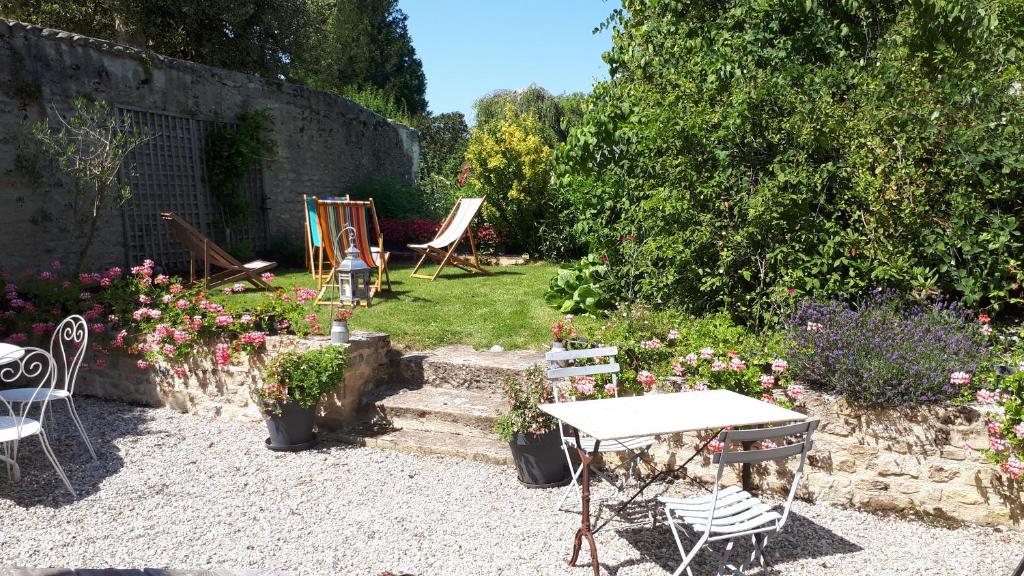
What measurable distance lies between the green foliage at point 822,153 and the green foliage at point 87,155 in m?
4.95

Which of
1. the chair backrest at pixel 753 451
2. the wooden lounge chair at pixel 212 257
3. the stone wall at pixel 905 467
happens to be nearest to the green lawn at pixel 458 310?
the wooden lounge chair at pixel 212 257

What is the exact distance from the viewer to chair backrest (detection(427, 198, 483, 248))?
341 inches

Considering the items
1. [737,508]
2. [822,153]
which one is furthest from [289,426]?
[822,153]

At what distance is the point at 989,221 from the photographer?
4.14m

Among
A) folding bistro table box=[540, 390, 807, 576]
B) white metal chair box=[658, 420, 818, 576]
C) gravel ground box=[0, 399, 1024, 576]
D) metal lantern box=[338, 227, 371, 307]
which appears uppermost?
metal lantern box=[338, 227, 371, 307]

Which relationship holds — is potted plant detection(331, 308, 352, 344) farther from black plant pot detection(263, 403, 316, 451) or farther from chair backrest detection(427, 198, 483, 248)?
chair backrest detection(427, 198, 483, 248)

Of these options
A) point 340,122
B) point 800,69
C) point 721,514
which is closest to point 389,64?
point 340,122

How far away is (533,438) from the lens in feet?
12.7

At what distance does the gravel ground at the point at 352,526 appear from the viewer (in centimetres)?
311

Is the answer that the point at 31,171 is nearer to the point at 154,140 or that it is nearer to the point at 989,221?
the point at 154,140

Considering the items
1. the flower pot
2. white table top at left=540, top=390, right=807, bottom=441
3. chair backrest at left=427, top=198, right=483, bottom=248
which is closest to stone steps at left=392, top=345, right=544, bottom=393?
the flower pot

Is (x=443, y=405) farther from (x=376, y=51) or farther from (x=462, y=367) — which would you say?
(x=376, y=51)

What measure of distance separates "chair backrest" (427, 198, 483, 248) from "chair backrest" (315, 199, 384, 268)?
5.02 ft

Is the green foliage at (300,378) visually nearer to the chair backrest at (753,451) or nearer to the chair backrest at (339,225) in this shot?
the chair backrest at (339,225)
